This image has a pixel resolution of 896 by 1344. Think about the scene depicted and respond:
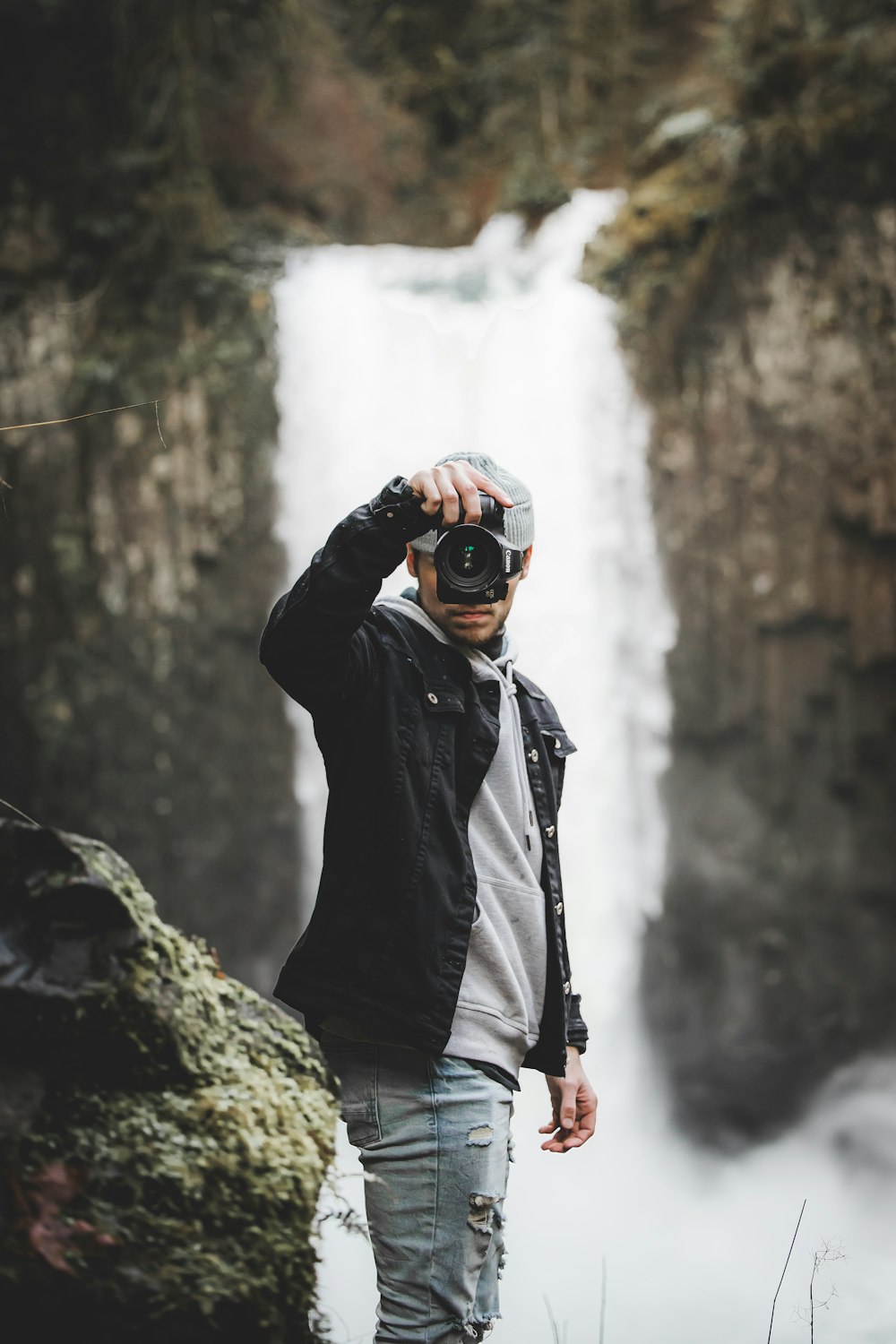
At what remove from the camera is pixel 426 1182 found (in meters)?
2.01

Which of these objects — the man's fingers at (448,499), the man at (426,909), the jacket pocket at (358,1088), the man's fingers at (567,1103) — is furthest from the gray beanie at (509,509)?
the man's fingers at (567,1103)

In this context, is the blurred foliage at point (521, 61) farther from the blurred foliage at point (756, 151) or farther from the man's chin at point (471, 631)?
A: the man's chin at point (471, 631)

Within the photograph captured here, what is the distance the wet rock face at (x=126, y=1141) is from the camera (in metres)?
2.05

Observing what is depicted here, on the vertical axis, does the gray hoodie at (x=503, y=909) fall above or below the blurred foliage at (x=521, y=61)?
below

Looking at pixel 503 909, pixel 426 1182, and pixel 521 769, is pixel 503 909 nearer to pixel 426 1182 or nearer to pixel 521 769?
pixel 521 769

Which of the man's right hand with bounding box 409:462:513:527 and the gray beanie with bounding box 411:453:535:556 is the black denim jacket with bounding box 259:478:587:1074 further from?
the gray beanie with bounding box 411:453:535:556

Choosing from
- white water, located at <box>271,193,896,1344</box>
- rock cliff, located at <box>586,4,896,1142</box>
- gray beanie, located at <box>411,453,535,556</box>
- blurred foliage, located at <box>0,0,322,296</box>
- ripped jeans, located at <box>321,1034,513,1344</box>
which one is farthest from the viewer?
blurred foliage, located at <box>0,0,322,296</box>

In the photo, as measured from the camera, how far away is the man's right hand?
81.5 inches

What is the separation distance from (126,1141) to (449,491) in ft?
4.52

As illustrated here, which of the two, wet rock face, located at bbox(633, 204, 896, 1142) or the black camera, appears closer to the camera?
the black camera

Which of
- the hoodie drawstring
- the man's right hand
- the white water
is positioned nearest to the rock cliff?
the white water

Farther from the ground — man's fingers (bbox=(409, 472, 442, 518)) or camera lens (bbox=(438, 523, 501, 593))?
man's fingers (bbox=(409, 472, 442, 518))

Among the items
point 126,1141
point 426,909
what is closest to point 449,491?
point 426,909

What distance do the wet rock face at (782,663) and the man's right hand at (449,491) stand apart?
24.7 ft
